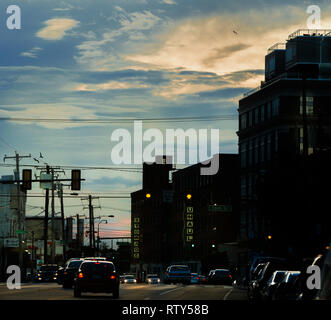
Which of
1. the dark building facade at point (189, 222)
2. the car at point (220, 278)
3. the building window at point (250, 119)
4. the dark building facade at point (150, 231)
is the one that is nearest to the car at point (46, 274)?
the car at point (220, 278)

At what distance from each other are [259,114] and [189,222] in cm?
1803

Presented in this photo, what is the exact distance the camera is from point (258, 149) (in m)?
103

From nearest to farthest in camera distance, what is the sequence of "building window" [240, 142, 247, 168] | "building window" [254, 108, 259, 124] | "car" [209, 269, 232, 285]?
"car" [209, 269, 232, 285]
"building window" [254, 108, 259, 124]
"building window" [240, 142, 247, 168]

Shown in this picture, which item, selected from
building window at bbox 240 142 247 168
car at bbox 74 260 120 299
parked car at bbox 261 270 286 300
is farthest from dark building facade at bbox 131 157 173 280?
parked car at bbox 261 270 286 300

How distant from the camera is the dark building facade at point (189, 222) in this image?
12194 cm

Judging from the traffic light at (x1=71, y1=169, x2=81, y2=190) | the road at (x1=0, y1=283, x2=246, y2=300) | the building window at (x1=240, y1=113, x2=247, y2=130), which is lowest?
the road at (x1=0, y1=283, x2=246, y2=300)

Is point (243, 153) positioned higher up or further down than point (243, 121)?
further down

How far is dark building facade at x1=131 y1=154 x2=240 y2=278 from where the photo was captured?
122 metres

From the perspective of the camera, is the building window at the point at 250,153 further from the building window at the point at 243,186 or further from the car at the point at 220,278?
the car at the point at 220,278

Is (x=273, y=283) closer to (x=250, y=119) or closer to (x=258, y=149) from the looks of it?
(x=258, y=149)

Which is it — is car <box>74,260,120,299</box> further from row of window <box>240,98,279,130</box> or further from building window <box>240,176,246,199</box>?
building window <box>240,176,246,199</box>

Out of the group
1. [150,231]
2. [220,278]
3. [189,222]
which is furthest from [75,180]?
[150,231]

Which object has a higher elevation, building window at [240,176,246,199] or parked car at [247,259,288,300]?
building window at [240,176,246,199]

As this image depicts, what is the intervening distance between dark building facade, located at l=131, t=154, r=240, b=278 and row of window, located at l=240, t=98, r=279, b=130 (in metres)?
11.7
